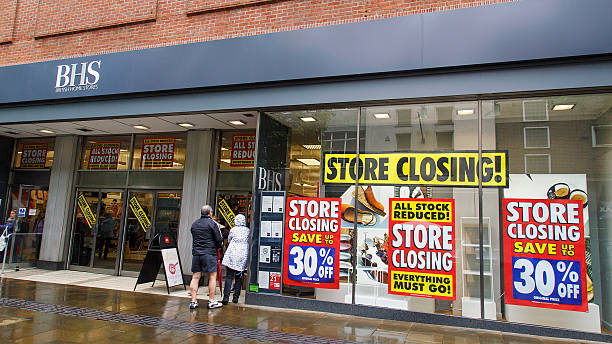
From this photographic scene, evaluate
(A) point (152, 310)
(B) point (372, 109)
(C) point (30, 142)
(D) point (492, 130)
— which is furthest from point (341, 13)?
(C) point (30, 142)

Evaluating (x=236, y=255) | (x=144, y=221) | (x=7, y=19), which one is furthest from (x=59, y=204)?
(x=236, y=255)

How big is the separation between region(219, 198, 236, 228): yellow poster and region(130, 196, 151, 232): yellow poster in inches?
82.4

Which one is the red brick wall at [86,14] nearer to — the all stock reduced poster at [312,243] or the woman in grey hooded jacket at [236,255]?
the woman in grey hooded jacket at [236,255]

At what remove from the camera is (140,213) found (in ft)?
33.7

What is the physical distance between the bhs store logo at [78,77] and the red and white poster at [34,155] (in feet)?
11.4

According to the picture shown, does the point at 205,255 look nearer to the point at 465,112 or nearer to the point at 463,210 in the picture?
the point at 463,210

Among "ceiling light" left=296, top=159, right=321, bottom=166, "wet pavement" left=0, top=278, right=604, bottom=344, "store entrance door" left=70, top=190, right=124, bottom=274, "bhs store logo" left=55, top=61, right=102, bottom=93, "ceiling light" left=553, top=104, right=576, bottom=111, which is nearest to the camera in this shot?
"wet pavement" left=0, top=278, right=604, bottom=344

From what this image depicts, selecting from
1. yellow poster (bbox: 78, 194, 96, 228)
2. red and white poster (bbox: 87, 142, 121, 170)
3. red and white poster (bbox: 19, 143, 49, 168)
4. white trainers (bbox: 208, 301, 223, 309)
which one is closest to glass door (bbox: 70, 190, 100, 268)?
yellow poster (bbox: 78, 194, 96, 228)

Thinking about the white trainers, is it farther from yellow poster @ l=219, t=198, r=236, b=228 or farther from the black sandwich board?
yellow poster @ l=219, t=198, r=236, b=228

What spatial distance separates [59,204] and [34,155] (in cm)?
208

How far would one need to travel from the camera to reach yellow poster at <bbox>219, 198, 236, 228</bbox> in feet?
30.9

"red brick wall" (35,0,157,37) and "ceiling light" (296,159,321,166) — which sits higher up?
"red brick wall" (35,0,157,37)

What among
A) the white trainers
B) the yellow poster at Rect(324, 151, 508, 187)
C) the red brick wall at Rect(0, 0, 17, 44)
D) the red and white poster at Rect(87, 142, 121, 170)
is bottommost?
the white trainers

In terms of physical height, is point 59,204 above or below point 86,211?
above
